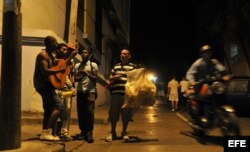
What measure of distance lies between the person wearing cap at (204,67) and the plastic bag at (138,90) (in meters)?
0.85

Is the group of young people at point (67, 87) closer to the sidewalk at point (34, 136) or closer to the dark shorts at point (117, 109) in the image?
the dark shorts at point (117, 109)

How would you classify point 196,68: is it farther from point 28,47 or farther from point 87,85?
point 28,47

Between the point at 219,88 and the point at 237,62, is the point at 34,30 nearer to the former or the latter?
the point at 219,88

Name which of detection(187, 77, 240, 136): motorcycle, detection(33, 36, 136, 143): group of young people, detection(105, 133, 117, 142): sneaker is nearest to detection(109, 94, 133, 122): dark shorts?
detection(33, 36, 136, 143): group of young people

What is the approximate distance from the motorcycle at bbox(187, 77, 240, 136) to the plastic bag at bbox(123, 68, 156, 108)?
2.60ft

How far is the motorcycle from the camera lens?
25.3ft

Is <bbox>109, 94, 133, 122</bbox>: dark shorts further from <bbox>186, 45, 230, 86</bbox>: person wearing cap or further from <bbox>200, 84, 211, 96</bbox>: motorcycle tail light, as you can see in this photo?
<bbox>200, 84, 211, 96</bbox>: motorcycle tail light

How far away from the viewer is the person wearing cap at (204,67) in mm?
9047

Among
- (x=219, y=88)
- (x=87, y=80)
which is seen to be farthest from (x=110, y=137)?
(x=219, y=88)

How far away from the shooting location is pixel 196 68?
9.22 m

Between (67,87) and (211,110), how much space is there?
2830 millimetres

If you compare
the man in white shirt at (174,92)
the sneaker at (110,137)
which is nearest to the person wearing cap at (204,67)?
the sneaker at (110,137)

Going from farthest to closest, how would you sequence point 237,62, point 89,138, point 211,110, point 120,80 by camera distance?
1. point 237,62
2. point 120,80
3. point 89,138
4. point 211,110

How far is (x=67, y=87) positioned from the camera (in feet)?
30.1
